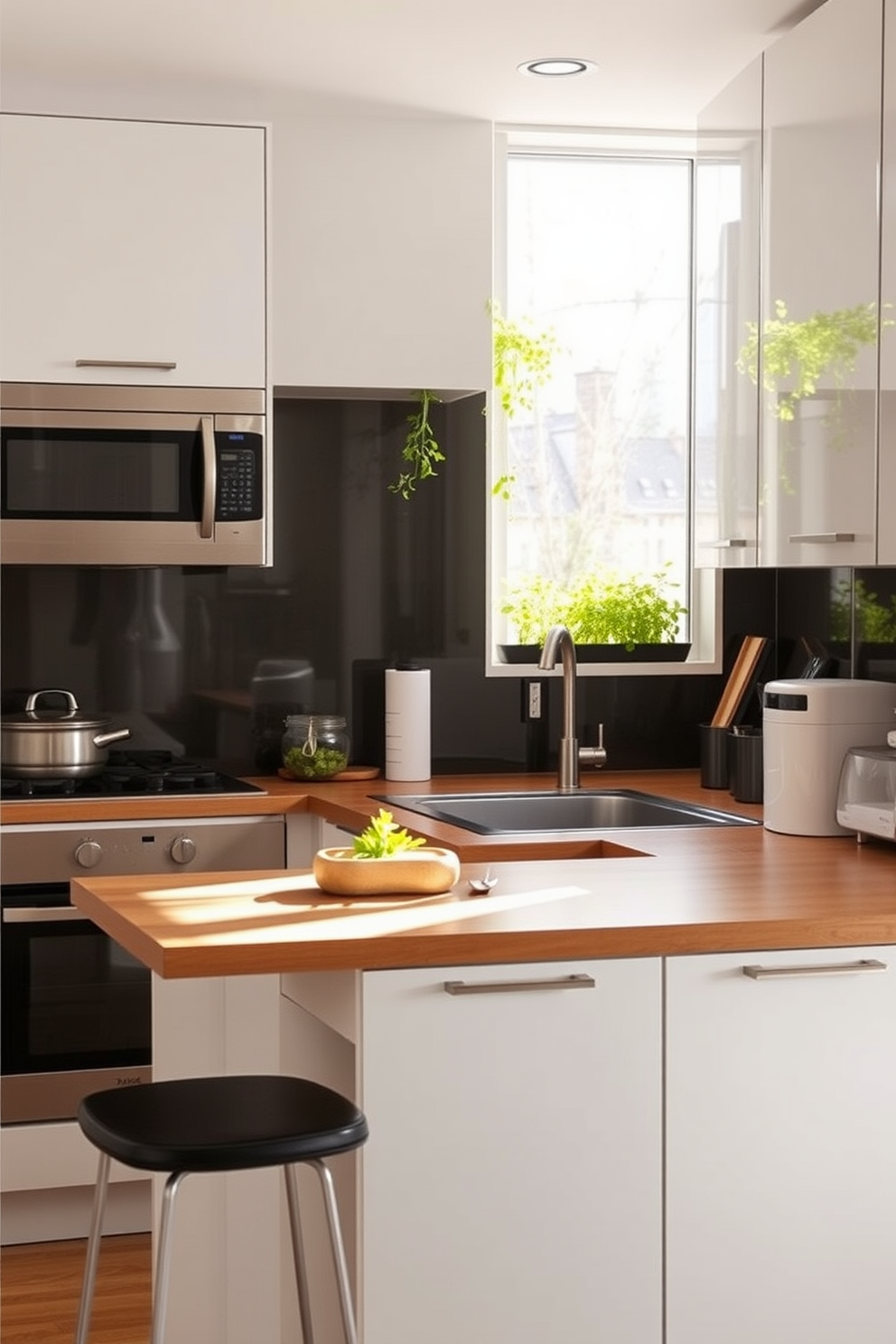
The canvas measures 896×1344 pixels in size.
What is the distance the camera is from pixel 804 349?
3.31 meters

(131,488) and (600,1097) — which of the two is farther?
(131,488)

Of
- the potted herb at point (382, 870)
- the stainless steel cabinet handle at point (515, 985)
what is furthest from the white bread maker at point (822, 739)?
the stainless steel cabinet handle at point (515, 985)

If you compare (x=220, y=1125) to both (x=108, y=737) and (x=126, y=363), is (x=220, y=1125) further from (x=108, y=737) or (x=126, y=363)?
(x=126, y=363)

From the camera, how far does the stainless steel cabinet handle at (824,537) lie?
3117 millimetres

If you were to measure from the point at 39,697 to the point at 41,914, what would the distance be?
0.69 m

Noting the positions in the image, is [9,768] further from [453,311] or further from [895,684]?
[895,684]

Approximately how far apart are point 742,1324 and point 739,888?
0.61 meters

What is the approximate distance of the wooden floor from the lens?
3.25 m

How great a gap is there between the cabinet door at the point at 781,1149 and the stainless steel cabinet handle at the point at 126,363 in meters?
2.18

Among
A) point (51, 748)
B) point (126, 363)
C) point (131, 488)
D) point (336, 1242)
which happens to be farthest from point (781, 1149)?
point (126, 363)

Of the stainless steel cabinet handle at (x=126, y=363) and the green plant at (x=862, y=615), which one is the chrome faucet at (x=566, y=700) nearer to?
the green plant at (x=862, y=615)

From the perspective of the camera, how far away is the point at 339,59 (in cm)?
373

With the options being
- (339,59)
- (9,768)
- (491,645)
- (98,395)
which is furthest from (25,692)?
(339,59)

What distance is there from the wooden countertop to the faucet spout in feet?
3.44
